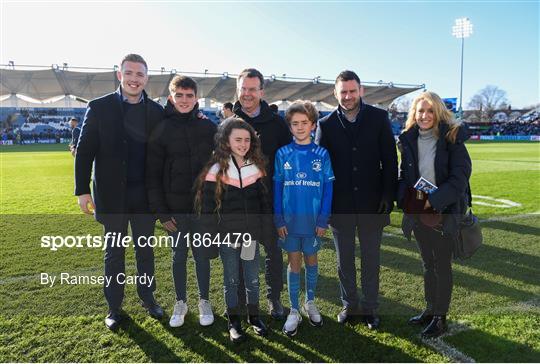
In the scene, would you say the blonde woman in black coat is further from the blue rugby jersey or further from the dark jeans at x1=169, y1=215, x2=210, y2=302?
the dark jeans at x1=169, y1=215, x2=210, y2=302

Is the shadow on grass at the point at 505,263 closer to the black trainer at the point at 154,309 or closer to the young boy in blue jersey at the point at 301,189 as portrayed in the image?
the young boy in blue jersey at the point at 301,189

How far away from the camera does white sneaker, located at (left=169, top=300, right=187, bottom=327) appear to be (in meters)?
3.03

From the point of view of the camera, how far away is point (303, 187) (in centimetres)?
293

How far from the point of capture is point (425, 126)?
2752 mm

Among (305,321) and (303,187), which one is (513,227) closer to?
(305,321)

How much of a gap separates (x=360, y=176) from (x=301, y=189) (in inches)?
18.7

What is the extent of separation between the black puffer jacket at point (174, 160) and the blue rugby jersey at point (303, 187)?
64 cm

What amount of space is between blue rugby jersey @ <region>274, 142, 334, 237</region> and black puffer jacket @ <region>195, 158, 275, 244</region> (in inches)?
5.9

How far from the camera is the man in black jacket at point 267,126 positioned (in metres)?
2.99

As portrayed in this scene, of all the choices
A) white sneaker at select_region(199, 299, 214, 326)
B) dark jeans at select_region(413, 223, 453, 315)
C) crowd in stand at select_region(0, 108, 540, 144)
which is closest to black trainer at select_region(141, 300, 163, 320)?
white sneaker at select_region(199, 299, 214, 326)

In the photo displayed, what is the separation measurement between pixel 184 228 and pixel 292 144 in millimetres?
1079

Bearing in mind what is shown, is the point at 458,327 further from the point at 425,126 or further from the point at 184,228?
the point at 184,228

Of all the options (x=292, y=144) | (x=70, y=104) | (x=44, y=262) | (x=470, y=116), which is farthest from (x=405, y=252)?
(x=470, y=116)

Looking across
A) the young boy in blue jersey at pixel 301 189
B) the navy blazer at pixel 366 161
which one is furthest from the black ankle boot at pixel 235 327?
the navy blazer at pixel 366 161
